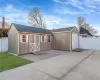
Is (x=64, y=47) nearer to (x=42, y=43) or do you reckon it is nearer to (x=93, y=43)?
(x=42, y=43)

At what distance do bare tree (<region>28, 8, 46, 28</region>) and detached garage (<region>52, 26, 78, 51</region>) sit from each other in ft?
45.3

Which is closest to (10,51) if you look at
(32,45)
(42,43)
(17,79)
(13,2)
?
(32,45)

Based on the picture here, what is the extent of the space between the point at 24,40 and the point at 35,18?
1766 cm

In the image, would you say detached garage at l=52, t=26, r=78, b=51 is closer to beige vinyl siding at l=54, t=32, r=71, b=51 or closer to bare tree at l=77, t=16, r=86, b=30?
beige vinyl siding at l=54, t=32, r=71, b=51

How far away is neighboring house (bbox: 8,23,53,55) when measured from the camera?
425 inches

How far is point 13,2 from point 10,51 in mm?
6773

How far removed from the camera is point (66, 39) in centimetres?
1462

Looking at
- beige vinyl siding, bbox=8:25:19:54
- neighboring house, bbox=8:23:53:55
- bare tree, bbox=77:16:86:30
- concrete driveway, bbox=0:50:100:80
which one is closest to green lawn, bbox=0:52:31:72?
concrete driveway, bbox=0:50:100:80

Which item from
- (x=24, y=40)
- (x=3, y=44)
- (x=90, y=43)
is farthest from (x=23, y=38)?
(x=90, y=43)

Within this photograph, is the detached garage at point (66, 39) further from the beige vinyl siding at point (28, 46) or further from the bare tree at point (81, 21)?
the bare tree at point (81, 21)

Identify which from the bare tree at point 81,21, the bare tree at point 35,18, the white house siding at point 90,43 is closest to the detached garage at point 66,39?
the white house siding at point 90,43

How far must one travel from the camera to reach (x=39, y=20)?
93.6ft

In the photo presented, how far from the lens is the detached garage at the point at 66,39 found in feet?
46.9

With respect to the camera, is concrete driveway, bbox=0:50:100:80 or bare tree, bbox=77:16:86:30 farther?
bare tree, bbox=77:16:86:30
